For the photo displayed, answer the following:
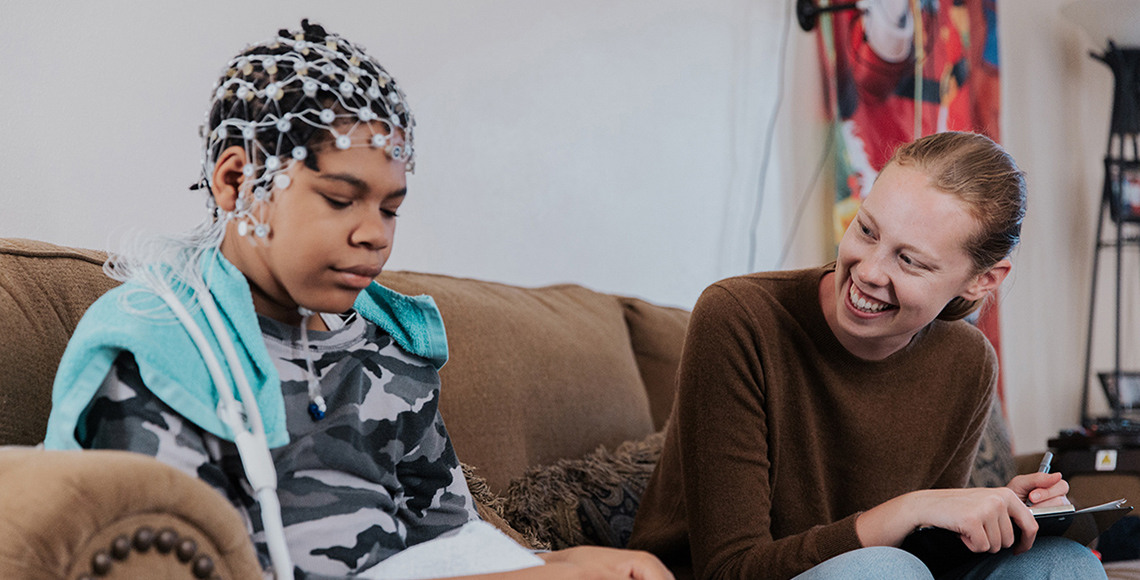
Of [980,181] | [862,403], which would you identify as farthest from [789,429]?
[980,181]

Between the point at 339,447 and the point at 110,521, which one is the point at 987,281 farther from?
the point at 110,521

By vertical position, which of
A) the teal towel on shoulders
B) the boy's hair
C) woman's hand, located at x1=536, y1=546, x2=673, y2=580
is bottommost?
woman's hand, located at x1=536, y1=546, x2=673, y2=580

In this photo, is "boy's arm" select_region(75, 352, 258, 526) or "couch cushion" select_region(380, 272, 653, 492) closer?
"boy's arm" select_region(75, 352, 258, 526)

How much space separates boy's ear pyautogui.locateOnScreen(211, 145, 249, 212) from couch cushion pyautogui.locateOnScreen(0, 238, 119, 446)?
0.25 m

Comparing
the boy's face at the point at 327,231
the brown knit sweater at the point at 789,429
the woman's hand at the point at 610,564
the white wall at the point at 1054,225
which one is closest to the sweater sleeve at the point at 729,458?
the brown knit sweater at the point at 789,429

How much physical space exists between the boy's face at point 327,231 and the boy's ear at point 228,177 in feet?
0.08

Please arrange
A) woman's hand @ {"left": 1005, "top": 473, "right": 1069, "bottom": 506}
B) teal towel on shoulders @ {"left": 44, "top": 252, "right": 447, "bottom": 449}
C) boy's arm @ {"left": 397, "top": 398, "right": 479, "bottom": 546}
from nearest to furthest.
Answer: teal towel on shoulders @ {"left": 44, "top": 252, "right": 447, "bottom": 449} < boy's arm @ {"left": 397, "top": 398, "right": 479, "bottom": 546} < woman's hand @ {"left": 1005, "top": 473, "right": 1069, "bottom": 506}

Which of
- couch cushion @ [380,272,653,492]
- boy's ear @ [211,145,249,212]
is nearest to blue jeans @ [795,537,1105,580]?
couch cushion @ [380,272,653,492]

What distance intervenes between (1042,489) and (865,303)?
0.31m

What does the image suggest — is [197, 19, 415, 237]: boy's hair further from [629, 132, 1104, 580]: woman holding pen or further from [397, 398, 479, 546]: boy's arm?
[629, 132, 1104, 580]: woman holding pen

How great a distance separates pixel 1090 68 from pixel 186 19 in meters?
3.65

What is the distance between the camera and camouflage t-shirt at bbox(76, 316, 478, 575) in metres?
0.72

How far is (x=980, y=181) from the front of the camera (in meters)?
1.23

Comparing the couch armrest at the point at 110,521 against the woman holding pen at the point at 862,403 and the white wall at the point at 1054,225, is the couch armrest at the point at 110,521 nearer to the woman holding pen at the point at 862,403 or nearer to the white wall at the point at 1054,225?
the woman holding pen at the point at 862,403
